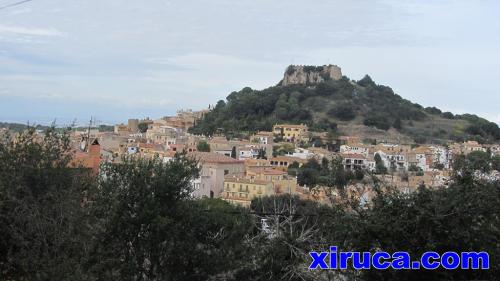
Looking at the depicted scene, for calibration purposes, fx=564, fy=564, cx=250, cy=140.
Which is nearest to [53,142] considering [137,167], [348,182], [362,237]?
[137,167]

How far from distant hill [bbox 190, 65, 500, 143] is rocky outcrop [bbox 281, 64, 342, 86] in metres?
10.1

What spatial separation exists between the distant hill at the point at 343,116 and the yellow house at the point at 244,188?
3265 centimetres

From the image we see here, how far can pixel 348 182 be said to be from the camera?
7547 mm

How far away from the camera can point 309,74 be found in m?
103

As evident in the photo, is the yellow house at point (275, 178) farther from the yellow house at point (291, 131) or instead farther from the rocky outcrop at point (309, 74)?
the rocky outcrop at point (309, 74)

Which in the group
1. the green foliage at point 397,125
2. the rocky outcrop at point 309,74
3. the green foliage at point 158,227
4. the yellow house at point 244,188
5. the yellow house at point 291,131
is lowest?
the yellow house at point 244,188

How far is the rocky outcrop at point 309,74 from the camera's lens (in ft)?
333

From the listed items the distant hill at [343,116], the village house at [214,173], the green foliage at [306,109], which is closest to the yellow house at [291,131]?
the green foliage at [306,109]

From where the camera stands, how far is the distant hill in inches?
2827

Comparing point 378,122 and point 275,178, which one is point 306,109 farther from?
point 275,178

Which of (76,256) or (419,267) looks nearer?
(419,267)

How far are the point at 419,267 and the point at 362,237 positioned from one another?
2.29 ft

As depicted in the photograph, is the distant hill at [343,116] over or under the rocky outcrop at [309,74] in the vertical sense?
under

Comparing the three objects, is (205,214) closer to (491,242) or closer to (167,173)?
(167,173)
